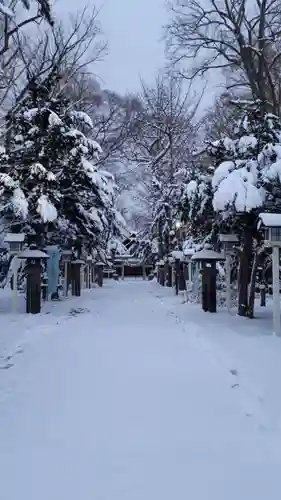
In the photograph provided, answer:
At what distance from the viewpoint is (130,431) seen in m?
4.38

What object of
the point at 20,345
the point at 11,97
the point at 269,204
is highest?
the point at 11,97

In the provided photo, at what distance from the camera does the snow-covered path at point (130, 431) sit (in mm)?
3340

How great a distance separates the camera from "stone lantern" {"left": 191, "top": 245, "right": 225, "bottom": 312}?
47.6 feet

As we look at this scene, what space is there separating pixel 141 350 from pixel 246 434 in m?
3.94

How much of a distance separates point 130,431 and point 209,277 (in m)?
10.4

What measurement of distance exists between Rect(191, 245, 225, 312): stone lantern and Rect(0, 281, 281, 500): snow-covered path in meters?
6.54

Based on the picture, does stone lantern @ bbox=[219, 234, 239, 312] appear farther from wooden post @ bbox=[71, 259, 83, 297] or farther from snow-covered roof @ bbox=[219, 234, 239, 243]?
wooden post @ bbox=[71, 259, 83, 297]


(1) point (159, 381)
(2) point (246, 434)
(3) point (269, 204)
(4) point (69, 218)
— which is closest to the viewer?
(2) point (246, 434)

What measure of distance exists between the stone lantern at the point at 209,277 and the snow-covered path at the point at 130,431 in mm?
6543

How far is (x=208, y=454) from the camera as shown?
3871 mm

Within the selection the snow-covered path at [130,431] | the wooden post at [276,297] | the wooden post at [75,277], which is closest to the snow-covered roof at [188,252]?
the wooden post at [75,277]

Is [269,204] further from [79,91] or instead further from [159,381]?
[79,91]

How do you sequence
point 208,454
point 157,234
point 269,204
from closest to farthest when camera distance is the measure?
point 208,454, point 269,204, point 157,234

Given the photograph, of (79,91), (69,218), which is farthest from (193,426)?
(79,91)
